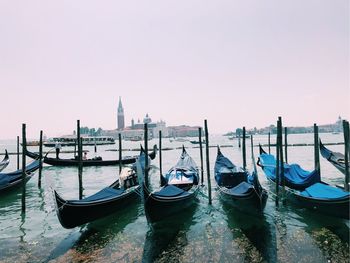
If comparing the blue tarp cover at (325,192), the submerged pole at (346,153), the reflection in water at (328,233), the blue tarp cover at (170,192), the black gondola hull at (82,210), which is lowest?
the reflection in water at (328,233)

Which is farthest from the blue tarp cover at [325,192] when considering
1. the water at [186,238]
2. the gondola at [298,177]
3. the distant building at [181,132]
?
the distant building at [181,132]

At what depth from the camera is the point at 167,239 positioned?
6551mm

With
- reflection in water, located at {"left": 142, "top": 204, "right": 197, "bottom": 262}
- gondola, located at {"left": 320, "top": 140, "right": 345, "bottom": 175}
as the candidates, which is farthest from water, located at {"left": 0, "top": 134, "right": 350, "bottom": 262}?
gondola, located at {"left": 320, "top": 140, "right": 345, "bottom": 175}

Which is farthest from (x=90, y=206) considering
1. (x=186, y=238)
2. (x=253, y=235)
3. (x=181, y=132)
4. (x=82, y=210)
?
(x=181, y=132)

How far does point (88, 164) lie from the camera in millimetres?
23062

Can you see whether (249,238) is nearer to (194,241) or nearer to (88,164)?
(194,241)

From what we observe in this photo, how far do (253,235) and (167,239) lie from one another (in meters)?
2.08

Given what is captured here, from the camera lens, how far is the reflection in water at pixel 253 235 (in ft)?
18.4

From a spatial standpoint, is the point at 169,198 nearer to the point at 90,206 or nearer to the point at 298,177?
the point at 90,206

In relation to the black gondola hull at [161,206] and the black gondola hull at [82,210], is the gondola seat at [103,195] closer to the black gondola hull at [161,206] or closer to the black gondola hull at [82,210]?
the black gondola hull at [82,210]

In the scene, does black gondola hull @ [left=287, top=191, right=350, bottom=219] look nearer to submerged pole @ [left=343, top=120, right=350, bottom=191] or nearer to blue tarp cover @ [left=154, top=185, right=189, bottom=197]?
submerged pole @ [left=343, top=120, right=350, bottom=191]

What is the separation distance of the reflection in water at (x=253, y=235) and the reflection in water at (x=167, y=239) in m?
1.25

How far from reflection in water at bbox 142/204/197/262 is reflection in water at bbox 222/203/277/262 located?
49.1 inches

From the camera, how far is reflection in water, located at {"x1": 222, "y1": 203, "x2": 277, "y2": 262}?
561 cm
